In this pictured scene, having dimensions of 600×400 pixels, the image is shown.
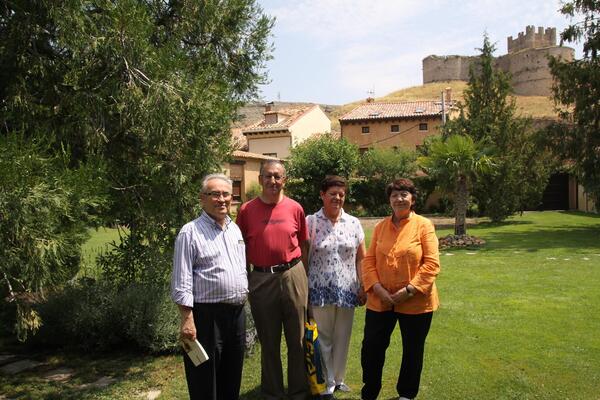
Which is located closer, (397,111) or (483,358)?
(483,358)

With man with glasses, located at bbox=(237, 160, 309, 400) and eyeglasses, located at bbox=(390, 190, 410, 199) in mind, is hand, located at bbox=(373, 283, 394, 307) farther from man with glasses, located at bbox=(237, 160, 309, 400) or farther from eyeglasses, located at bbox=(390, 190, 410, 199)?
eyeglasses, located at bbox=(390, 190, 410, 199)

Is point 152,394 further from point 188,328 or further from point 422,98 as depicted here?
point 422,98

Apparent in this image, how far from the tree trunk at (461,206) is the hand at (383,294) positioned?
38.7 feet

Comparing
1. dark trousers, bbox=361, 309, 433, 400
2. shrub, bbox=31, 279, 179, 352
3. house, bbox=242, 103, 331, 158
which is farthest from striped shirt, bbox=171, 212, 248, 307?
house, bbox=242, 103, 331, 158

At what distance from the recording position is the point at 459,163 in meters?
14.7

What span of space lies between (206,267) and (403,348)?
5.51 feet

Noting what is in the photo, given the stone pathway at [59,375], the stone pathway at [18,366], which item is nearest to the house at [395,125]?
the stone pathway at [18,366]

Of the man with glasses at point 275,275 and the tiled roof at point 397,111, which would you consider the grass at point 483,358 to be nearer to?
the man with glasses at point 275,275

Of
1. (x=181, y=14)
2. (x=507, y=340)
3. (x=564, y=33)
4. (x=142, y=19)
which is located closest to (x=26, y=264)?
(x=142, y=19)

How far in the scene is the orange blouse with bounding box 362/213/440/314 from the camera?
3719mm

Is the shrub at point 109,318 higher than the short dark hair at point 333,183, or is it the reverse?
the short dark hair at point 333,183

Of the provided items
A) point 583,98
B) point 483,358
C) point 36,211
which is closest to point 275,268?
point 36,211

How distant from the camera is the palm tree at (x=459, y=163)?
48.3ft

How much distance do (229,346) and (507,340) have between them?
345 cm
